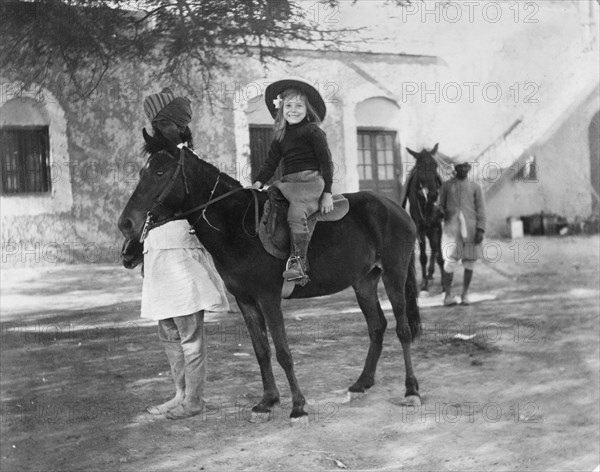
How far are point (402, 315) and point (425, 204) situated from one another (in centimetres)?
74

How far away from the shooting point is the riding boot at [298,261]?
359 cm

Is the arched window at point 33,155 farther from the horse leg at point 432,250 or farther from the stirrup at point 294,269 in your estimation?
the horse leg at point 432,250

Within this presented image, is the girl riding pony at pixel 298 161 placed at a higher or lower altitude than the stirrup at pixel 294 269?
higher

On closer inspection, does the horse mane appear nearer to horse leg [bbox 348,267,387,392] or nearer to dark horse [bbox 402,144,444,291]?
horse leg [bbox 348,267,387,392]

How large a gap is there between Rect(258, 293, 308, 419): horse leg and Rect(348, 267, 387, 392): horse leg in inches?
16.7

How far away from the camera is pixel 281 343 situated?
3691 mm

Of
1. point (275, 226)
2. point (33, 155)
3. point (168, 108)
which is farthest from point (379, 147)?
point (33, 155)

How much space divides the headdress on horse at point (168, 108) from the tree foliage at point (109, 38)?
15 cm

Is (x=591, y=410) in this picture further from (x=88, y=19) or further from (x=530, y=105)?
(x=88, y=19)

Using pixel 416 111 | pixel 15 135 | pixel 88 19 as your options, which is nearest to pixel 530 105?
pixel 416 111

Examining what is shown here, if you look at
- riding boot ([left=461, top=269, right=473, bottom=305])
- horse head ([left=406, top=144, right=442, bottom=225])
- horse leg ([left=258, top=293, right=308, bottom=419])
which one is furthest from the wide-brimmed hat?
riding boot ([left=461, top=269, right=473, bottom=305])

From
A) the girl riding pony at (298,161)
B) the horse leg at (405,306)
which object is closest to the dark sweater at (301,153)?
the girl riding pony at (298,161)

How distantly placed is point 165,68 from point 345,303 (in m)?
1.75

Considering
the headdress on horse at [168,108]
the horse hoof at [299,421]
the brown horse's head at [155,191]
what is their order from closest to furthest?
1. the brown horse's head at [155,191]
2. the headdress on horse at [168,108]
3. the horse hoof at [299,421]
